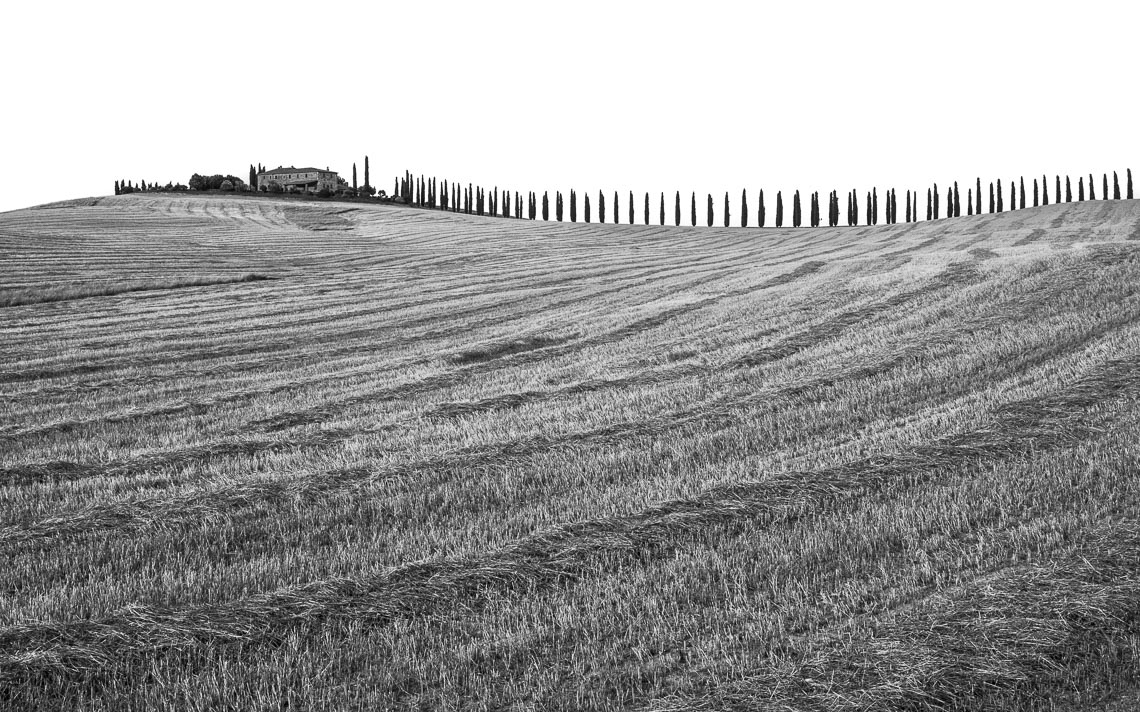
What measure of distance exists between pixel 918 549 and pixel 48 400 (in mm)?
13678

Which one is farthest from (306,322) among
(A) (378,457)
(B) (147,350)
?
(A) (378,457)

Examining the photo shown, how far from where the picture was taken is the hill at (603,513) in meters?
4.63

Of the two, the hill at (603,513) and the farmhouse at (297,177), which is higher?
the farmhouse at (297,177)

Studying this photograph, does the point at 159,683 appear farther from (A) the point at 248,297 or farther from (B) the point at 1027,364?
(A) the point at 248,297

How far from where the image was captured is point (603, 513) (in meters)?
7.07

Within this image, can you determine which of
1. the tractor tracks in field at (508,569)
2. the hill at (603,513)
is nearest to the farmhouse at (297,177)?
the hill at (603,513)

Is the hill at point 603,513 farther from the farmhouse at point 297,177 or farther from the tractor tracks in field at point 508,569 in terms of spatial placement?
the farmhouse at point 297,177

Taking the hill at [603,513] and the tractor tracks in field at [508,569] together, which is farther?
the tractor tracks in field at [508,569]

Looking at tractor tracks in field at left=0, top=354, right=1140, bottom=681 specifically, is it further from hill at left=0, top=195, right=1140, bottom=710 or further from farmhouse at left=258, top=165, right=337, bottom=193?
farmhouse at left=258, top=165, right=337, bottom=193

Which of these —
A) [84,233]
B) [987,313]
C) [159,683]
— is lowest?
[159,683]

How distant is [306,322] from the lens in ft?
75.0

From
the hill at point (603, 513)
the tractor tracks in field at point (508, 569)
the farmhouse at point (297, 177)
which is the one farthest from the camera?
the farmhouse at point (297, 177)

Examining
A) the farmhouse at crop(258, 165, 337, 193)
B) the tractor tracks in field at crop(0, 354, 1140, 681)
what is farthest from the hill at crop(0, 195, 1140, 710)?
the farmhouse at crop(258, 165, 337, 193)

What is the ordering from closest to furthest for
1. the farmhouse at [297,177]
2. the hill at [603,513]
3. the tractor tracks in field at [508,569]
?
the hill at [603,513] < the tractor tracks in field at [508,569] < the farmhouse at [297,177]
